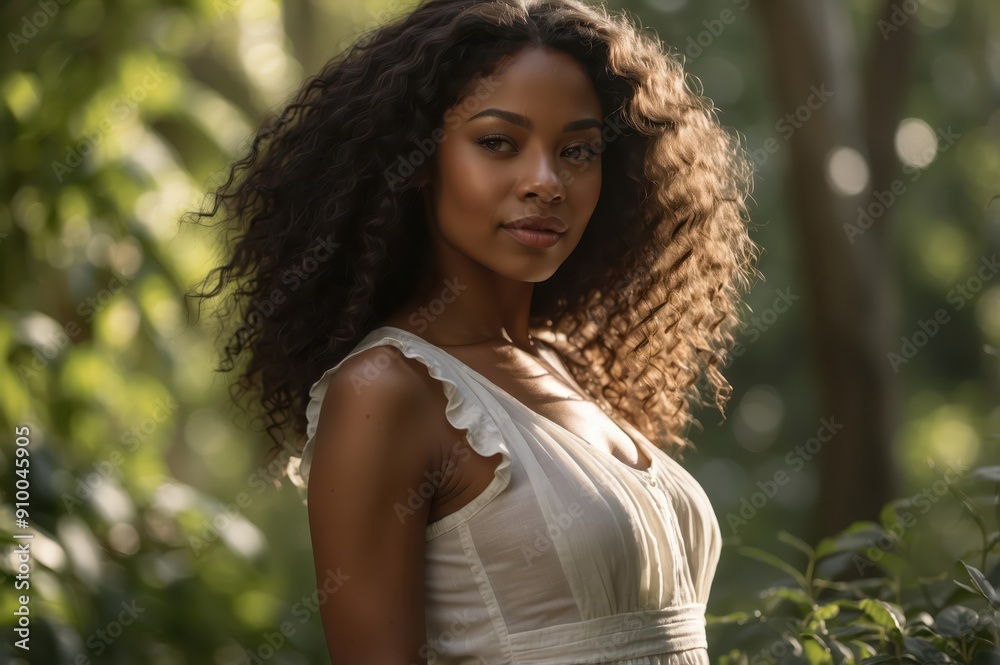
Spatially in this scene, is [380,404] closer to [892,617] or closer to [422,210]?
[422,210]

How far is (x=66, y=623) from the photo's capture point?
7.34 feet

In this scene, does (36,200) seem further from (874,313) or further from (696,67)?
(696,67)

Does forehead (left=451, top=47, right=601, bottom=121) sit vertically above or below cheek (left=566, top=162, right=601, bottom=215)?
above

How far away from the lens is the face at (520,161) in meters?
1.88

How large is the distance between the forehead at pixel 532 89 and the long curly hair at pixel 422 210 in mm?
20

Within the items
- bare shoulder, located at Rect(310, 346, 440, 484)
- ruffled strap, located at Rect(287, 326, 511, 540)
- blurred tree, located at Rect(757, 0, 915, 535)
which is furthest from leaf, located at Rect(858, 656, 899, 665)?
blurred tree, located at Rect(757, 0, 915, 535)

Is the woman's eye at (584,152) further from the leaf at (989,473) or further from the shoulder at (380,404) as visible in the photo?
the leaf at (989,473)

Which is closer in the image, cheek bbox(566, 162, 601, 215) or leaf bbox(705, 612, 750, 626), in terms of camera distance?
cheek bbox(566, 162, 601, 215)

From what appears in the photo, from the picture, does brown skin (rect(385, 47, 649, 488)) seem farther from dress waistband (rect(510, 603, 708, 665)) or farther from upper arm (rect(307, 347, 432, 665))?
dress waistband (rect(510, 603, 708, 665))

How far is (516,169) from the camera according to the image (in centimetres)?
188

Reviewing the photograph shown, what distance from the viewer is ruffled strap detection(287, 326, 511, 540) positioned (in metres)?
1.77

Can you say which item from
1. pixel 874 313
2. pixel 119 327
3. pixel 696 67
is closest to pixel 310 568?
pixel 696 67

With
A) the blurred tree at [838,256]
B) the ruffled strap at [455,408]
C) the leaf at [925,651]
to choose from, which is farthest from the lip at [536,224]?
the blurred tree at [838,256]

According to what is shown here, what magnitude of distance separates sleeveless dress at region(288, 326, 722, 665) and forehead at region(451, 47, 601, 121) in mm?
422
